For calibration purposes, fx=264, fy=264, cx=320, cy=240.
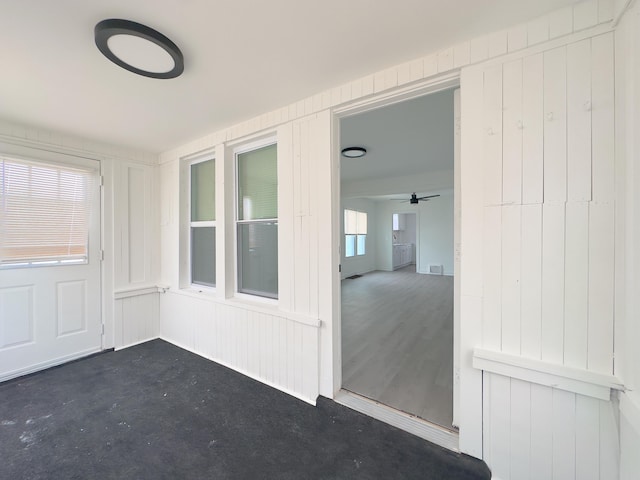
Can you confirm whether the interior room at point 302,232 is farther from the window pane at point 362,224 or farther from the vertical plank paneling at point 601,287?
the window pane at point 362,224

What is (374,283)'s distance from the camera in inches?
277

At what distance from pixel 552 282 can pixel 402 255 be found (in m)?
9.71

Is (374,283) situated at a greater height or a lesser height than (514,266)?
lesser

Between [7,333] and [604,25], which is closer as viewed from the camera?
[604,25]

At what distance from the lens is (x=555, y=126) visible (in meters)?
1.31

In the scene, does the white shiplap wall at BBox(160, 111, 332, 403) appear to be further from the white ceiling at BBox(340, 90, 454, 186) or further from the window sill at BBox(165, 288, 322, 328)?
the white ceiling at BBox(340, 90, 454, 186)

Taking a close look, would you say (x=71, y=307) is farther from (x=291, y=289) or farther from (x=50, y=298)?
(x=291, y=289)

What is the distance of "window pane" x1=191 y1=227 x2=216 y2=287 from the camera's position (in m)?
3.11

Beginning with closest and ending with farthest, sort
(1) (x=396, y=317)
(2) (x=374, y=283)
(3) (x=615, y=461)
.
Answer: (3) (x=615, y=461) → (1) (x=396, y=317) → (2) (x=374, y=283)

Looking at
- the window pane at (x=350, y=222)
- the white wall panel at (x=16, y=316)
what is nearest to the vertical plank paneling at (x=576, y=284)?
the white wall panel at (x=16, y=316)

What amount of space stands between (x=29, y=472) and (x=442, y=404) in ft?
8.70

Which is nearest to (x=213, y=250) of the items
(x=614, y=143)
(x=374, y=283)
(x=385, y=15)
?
(x=385, y=15)

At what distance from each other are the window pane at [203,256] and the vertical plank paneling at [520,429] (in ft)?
9.32

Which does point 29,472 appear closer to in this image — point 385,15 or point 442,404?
point 442,404
